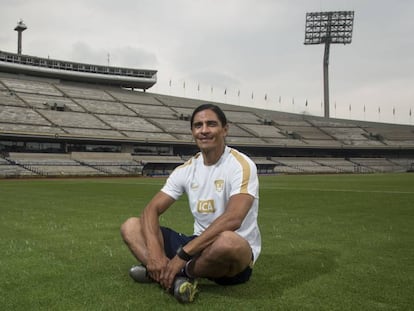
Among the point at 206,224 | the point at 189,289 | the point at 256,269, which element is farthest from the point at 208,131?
the point at 256,269

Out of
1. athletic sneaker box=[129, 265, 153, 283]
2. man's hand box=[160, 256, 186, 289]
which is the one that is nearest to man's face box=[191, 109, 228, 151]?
man's hand box=[160, 256, 186, 289]

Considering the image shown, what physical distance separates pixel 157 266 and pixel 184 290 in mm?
462

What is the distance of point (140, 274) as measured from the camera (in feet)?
17.1

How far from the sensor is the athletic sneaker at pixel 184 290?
4426mm

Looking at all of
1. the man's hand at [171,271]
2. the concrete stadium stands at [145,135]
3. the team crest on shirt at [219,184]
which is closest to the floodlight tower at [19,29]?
the concrete stadium stands at [145,135]

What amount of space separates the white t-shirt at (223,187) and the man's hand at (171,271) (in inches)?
31.7

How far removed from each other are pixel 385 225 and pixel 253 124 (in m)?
80.6

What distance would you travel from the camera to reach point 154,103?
302ft

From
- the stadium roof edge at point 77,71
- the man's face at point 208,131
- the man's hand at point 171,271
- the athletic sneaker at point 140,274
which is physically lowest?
the athletic sneaker at point 140,274

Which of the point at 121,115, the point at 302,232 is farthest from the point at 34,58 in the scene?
the point at 302,232

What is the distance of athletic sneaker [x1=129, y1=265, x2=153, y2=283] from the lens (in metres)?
5.20

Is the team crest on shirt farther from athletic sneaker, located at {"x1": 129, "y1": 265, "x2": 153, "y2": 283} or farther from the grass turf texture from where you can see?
athletic sneaker, located at {"x1": 129, "y1": 265, "x2": 153, "y2": 283}

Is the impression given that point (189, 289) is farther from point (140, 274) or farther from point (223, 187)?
point (223, 187)

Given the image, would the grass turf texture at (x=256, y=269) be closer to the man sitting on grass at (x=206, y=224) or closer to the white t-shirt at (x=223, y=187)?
the man sitting on grass at (x=206, y=224)
